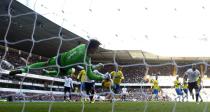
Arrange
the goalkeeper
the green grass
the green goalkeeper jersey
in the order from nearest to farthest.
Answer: the goalkeeper, the green goalkeeper jersey, the green grass

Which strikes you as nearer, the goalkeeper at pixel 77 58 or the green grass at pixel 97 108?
the goalkeeper at pixel 77 58

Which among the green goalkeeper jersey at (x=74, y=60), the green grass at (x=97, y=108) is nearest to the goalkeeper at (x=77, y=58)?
the green goalkeeper jersey at (x=74, y=60)

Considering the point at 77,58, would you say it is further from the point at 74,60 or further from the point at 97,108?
the point at 97,108

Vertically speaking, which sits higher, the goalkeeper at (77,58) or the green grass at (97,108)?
the goalkeeper at (77,58)

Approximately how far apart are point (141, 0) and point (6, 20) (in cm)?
1105

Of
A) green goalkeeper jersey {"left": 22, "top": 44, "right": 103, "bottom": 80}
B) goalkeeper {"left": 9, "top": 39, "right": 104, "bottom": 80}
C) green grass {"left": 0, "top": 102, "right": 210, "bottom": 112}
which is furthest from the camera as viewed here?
green grass {"left": 0, "top": 102, "right": 210, "bottom": 112}

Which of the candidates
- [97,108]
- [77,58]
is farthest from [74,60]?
[97,108]

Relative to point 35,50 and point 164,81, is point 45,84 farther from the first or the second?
point 164,81

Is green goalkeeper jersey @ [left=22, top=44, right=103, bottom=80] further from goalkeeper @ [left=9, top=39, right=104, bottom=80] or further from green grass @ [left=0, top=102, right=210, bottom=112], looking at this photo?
green grass @ [left=0, top=102, right=210, bottom=112]

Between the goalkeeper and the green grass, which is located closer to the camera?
the goalkeeper

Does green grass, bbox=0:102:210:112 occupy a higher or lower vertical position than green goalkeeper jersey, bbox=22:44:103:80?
lower

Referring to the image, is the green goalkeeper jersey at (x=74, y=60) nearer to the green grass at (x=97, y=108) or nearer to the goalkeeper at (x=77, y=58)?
the goalkeeper at (x=77, y=58)

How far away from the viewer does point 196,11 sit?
20.5 ft

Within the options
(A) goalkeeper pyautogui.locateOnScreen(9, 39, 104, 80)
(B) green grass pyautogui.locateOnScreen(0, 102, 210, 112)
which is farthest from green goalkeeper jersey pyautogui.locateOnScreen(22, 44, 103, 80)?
(B) green grass pyautogui.locateOnScreen(0, 102, 210, 112)
